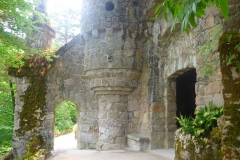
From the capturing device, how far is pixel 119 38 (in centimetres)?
705

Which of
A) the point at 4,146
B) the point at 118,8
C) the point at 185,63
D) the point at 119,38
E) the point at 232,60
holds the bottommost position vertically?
the point at 4,146

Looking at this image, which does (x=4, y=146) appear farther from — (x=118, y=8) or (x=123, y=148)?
(x=118, y=8)

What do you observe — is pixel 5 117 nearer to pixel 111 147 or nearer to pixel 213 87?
pixel 111 147

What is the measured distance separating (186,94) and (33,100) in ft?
16.8

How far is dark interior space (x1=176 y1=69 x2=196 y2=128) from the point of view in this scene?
8281 mm

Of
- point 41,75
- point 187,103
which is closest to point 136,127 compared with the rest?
point 187,103

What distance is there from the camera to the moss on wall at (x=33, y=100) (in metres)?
7.05

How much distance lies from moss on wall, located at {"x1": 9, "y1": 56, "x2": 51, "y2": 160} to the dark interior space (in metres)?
4.45

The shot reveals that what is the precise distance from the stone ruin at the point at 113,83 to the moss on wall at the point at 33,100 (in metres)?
0.03

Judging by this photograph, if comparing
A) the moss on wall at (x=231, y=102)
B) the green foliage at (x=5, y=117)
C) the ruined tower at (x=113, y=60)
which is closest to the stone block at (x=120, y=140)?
the ruined tower at (x=113, y=60)

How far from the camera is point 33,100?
23.6 ft

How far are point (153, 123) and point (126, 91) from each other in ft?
4.45

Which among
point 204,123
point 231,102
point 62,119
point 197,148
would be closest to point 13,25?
point 204,123

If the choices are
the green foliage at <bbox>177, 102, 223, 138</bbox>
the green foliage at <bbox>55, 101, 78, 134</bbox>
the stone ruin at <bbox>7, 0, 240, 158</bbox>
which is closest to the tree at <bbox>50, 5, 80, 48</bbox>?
the green foliage at <bbox>55, 101, 78, 134</bbox>
